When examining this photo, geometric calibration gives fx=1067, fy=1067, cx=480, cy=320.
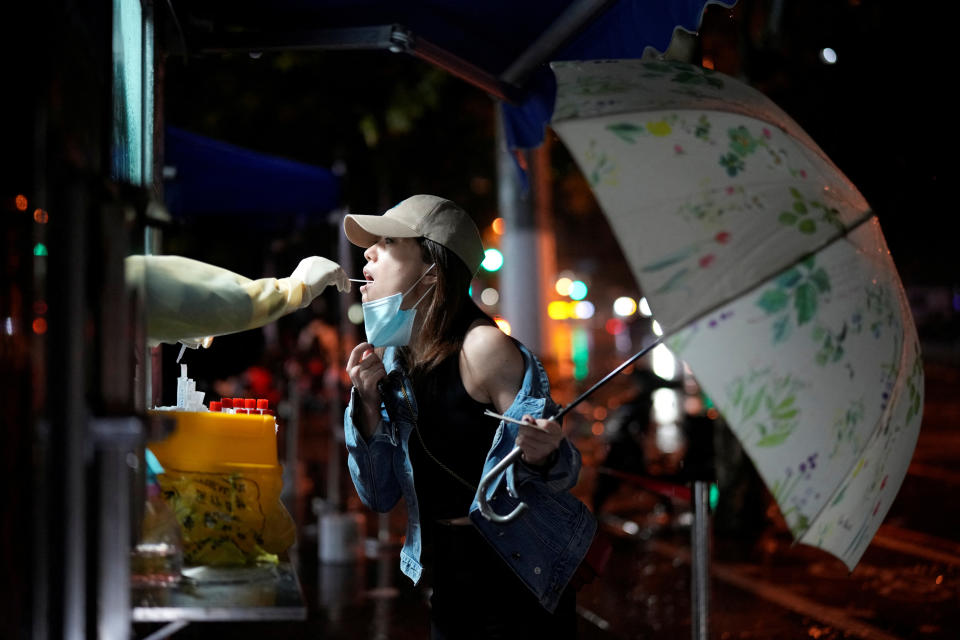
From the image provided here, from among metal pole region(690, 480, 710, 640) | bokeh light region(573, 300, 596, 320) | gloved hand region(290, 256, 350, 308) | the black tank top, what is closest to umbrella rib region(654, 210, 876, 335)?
the black tank top

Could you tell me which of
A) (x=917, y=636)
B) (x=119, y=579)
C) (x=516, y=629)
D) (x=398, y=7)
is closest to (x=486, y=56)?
(x=398, y=7)

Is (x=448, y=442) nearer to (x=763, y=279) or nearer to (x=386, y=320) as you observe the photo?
(x=386, y=320)

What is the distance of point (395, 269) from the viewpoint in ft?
10.8

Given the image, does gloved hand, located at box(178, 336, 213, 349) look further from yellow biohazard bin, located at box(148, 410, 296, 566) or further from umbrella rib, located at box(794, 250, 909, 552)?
umbrella rib, located at box(794, 250, 909, 552)

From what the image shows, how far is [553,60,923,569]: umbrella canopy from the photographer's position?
8.64 ft

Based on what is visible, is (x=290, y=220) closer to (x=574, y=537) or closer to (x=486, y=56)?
(x=486, y=56)

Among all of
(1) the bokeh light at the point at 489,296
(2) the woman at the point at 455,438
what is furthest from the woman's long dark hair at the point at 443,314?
(1) the bokeh light at the point at 489,296

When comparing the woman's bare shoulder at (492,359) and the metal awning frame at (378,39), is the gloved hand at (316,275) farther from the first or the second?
the metal awning frame at (378,39)

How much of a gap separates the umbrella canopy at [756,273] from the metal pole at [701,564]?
1559mm

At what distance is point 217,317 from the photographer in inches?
108

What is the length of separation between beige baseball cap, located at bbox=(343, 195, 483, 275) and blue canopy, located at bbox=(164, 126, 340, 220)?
3.94 meters

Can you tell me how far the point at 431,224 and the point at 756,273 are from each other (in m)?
1.04

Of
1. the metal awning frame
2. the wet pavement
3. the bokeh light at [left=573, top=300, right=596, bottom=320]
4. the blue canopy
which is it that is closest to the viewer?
the metal awning frame

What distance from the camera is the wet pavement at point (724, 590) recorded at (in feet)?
20.7
